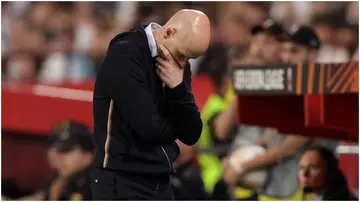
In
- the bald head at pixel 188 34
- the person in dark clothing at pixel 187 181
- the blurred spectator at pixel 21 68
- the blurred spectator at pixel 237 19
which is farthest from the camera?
the blurred spectator at pixel 21 68

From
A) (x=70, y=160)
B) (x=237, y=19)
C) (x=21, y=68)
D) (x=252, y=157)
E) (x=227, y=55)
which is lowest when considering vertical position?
(x=21, y=68)

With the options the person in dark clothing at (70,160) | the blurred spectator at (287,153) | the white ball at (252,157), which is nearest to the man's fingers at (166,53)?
the blurred spectator at (287,153)

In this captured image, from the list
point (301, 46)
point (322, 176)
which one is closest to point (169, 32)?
point (322, 176)

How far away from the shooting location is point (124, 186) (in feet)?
13.0

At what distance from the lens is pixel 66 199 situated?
6773 mm

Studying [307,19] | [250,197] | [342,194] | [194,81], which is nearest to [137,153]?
[342,194]

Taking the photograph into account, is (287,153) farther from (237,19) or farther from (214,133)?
(237,19)

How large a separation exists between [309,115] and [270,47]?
1349 mm

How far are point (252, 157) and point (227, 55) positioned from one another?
7.28 feet

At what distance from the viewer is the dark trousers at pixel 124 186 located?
397 cm

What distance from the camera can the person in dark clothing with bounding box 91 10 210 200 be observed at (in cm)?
381

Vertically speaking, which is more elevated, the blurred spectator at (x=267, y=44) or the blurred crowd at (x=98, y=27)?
the blurred spectator at (x=267, y=44)

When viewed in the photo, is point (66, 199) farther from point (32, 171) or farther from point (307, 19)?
point (307, 19)

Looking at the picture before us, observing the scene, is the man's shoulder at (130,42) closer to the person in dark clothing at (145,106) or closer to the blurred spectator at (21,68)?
the person in dark clothing at (145,106)
